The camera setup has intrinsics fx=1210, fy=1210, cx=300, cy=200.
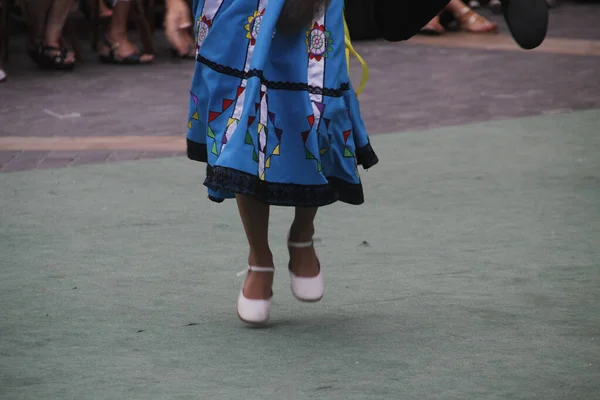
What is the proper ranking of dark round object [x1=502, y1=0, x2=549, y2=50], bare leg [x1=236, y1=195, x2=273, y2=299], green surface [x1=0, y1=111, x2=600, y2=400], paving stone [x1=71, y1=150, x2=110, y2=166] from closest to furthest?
1. dark round object [x1=502, y1=0, x2=549, y2=50]
2. green surface [x1=0, y1=111, x2=600, y2=400]
3. bare leg [x1=236, y1=195, x2=273, y2=299]
4. paving stone [x1=71, y1=150, x2=110, y2=166]

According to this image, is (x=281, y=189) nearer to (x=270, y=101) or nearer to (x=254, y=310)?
(x=270, y=101)

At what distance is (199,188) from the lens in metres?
6.04

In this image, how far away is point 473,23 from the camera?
40.1 feet

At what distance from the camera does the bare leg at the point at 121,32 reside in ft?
33.1

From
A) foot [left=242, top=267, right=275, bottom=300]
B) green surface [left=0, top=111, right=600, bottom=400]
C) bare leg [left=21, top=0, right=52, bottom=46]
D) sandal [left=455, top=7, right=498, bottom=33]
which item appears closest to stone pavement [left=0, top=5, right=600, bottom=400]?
green surface [left=0, top=111, right=600, bottom=400]

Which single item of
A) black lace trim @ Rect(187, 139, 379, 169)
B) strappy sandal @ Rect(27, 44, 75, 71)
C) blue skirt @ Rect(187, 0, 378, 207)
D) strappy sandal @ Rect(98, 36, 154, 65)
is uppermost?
blue skirt @ Rect(187, 0, 378, 207)

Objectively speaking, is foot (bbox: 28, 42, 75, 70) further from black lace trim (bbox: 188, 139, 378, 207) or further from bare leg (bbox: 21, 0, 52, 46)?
black lace trim (bbox: 188, 139, 378, 207)

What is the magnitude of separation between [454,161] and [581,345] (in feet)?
9.75

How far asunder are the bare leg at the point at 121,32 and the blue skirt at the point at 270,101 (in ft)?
21.4

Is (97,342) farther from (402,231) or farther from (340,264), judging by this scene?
(402,231)

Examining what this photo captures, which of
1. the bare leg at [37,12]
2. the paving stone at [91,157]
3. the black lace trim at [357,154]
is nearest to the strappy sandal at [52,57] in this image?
the bare leg at [37,12]

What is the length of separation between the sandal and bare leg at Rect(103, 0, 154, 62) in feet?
11.4

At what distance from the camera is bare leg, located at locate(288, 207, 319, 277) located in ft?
13.0

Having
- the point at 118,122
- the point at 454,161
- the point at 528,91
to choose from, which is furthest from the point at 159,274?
the point at 528,91
